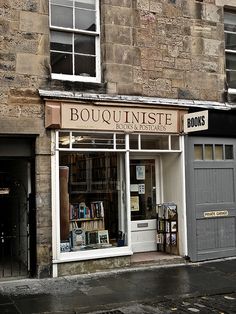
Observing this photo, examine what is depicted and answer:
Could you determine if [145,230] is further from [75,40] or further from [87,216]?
[75,40]

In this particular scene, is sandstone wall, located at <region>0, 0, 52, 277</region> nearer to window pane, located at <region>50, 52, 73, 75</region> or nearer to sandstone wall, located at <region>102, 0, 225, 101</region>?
window pane, located at <region>50, 52, 73, 75</region>

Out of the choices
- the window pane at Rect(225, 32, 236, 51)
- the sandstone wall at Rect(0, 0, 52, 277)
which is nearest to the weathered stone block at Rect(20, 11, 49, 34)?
the sandstone wall at Rect(0, 0, 52, 277)

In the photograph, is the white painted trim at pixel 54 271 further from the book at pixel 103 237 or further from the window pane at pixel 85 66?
the window pane at pixel 85 66

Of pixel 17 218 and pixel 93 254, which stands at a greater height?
pixel 17 218

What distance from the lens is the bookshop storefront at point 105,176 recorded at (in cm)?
923

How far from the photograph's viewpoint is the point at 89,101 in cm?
945

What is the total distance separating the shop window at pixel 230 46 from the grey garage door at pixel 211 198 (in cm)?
171

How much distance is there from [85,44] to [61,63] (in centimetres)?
74

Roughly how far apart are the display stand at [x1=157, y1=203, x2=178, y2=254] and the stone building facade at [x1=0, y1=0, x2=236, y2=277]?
351 mm

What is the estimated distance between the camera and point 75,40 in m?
9.84

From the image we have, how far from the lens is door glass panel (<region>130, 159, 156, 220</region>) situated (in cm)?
1098

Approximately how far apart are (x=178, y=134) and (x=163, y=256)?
2.85 metres

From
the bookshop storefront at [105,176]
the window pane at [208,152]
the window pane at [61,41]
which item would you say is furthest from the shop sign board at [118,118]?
the window pane at [61,41]

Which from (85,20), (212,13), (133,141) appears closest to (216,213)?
(133,141)
